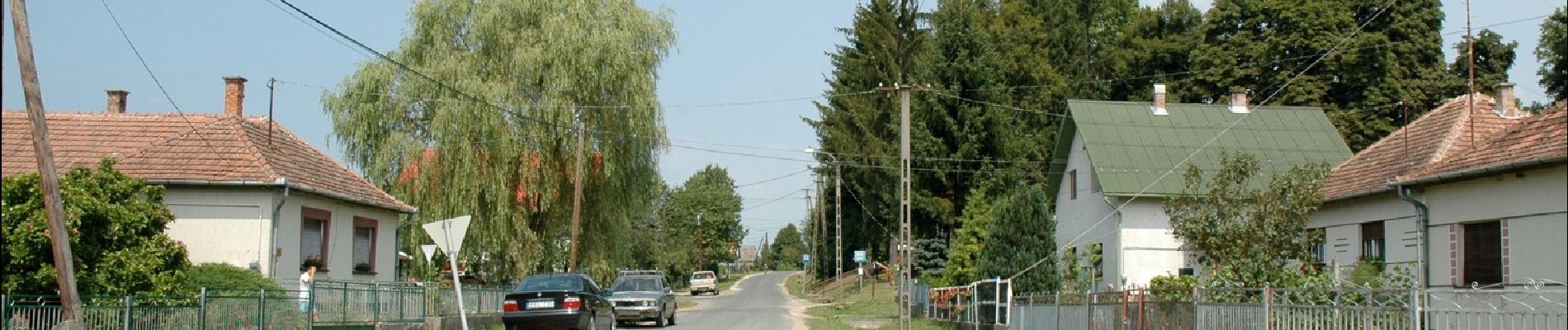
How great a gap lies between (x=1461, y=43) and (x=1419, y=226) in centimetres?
2470

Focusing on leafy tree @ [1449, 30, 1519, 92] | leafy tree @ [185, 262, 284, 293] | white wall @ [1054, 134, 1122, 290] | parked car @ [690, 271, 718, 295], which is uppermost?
leafy tree @ [1449, 30, 1519, 92]

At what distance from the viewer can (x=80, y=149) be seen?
82.3ft

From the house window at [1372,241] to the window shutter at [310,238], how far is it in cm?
1963

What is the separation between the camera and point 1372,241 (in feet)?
82.2

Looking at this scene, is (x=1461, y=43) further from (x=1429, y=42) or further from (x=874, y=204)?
(x=874, y=204)

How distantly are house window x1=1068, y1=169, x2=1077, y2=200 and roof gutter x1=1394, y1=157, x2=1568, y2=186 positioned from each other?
52.7 feet

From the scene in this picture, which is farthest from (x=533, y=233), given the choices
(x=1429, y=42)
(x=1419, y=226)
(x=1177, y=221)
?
(x=1429, y=42)

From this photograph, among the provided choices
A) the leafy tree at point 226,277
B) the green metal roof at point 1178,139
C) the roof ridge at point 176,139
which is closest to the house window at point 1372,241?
the green metal roof at point 1178,139

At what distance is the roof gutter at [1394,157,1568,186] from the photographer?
17766 mm

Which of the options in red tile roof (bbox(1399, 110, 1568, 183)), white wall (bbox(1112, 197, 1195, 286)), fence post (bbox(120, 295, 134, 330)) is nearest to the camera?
fence post (bbox(120, 295, 134, 330))

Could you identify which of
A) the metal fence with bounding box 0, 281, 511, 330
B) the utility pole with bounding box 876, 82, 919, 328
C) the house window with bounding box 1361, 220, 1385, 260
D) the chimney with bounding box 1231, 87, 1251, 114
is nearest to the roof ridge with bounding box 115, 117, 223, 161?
the metal fence with bounding box 0, 281, 511, 330

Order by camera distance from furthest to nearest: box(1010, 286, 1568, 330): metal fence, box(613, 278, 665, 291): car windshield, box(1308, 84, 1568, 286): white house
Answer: box(613, 278, 665, 291): car windshield, box(1308, 84, 1568, 286): white house, box(1010, 286, 1568, 330): metal fence

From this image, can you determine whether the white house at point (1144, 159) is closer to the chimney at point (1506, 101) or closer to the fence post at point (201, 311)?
the chimney at point (1506, 101)

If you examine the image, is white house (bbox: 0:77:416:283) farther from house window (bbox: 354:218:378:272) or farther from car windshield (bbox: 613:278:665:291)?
car windshield (bbox: 613:278:665:291)
